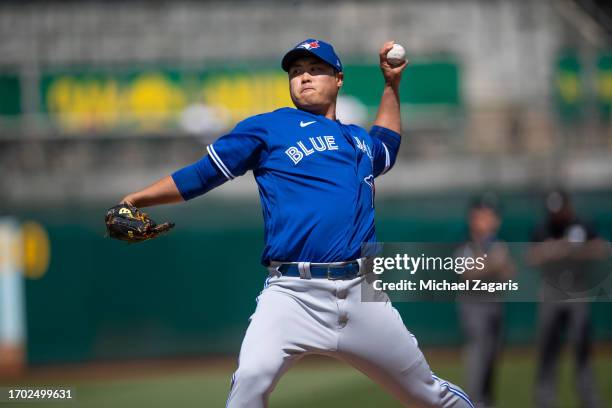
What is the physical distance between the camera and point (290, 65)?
3975 millimetres

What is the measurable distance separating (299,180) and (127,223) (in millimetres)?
689

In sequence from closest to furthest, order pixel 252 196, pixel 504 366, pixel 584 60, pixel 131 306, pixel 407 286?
1. pixel 407 286
2. pixel 504 366
3. pixel 131 306
4. pixel 252 196
5. pixel 584 60

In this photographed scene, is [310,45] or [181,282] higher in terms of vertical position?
[310,45]

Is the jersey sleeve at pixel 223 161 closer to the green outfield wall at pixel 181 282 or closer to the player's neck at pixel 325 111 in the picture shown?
the player's neck at pixel 325 111

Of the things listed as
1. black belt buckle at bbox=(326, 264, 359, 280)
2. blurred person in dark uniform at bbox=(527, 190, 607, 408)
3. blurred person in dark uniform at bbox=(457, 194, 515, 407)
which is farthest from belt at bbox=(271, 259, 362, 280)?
blurred person in dark uniform at bbox=(527, 190, 607, 408)

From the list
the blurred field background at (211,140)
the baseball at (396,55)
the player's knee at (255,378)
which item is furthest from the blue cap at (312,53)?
the blurred field background at (211,140)

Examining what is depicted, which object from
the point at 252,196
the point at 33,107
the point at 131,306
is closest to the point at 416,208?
the point at 252,196

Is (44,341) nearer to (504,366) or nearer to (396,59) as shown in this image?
(504,366)

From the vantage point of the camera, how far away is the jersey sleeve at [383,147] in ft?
13.7

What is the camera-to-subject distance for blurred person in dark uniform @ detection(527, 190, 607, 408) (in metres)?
7.23

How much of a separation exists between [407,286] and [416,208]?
7.43m

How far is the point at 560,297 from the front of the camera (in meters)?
7.61

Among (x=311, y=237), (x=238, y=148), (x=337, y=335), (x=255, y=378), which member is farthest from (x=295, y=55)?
(x=255, y=378)

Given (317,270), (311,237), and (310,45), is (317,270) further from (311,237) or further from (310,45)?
(310,45)
